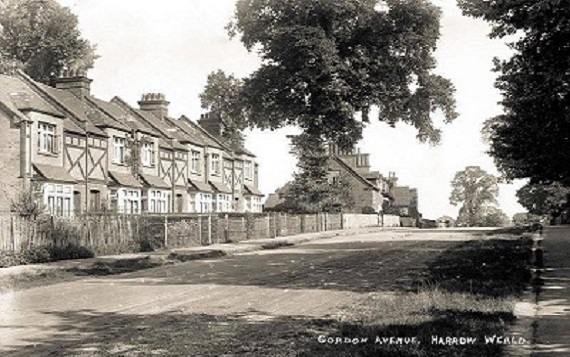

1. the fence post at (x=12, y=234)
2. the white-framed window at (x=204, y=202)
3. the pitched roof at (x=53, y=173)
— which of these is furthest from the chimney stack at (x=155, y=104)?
the fence post at (x=12, y=234)

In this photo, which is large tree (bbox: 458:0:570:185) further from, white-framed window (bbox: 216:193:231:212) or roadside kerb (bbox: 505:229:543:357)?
white-framed window (bbox: 216:193:231:212)

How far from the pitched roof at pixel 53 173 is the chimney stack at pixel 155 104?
19.2 meters

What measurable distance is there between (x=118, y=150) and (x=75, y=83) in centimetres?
578

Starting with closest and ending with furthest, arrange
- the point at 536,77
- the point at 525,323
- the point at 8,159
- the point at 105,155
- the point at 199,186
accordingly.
Answer: the point at 525,323 < the point at 536,77 < the point at 8,159 < the point at 105,155 < the point at 199,186

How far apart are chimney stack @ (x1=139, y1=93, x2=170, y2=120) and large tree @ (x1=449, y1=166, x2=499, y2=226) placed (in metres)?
80.6

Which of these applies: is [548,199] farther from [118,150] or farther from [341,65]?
[118,150]

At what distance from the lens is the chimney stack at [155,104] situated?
174 feet

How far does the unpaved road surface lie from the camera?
25.8 ft

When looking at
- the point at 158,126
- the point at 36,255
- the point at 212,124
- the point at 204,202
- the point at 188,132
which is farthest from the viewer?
the point at 212,124

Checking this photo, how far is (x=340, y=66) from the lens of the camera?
36812 mm

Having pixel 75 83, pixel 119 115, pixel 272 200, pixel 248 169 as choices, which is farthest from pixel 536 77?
pixel 272 200

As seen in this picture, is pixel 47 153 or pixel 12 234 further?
pixel 47 153

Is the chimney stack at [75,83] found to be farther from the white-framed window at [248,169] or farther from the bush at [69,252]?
the bush at [69,252]

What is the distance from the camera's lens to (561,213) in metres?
62.1
